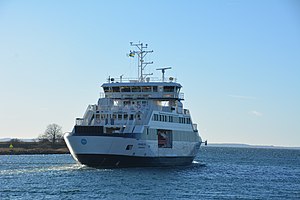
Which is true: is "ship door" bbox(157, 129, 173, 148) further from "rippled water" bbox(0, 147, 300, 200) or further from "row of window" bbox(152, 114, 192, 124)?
"rippled water" bbox(0, 147, 300, 200)

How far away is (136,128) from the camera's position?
58281 millimetres

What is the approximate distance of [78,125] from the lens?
5788 centimetres

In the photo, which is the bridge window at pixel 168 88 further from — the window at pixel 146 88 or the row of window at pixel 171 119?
the row of window at pixel 171 119

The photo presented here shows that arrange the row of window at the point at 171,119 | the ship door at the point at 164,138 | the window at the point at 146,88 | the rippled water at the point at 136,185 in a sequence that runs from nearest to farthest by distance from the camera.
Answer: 1. the rippled water at the point at 136,185
2. the row of window at the point at 171,119
3. the ship door at the point at 164,138
4. the window at the point at 146,88

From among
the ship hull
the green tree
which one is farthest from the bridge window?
the green tree

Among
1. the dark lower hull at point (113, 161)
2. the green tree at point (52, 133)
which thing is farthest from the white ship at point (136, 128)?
the green tree at point (52, 133)

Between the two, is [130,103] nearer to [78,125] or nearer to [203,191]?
[78,125]

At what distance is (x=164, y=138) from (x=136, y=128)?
8.72m

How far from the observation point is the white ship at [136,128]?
181ft

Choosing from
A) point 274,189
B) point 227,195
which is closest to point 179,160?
point 274,189

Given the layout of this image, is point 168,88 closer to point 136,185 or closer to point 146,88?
point 146,88

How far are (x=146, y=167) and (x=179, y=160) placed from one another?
894 cm

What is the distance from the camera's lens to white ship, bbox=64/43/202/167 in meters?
55.1

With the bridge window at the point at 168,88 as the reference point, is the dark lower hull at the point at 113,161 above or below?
below
